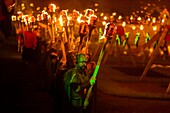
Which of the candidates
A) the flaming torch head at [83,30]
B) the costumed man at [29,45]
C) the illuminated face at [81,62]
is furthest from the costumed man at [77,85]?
the costumed man at [29,45]

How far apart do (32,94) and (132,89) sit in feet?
10.9

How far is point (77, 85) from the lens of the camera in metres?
7.23

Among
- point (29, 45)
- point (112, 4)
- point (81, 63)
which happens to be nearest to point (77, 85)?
point (81, 63)

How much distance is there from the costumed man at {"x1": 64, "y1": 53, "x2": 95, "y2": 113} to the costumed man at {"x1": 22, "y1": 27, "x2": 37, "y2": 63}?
407 inches

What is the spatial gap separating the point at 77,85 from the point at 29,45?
37.2 ft

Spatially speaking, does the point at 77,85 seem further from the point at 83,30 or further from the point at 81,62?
the point at 83,30

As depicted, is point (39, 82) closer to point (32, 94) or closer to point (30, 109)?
point (32, 94)

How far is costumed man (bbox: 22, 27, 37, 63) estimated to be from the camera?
1776 cm

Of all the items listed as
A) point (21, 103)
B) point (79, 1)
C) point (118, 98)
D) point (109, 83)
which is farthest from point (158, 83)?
point (79, 1)

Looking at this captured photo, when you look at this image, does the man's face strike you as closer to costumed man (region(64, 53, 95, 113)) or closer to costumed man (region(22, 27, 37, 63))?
costumed man (region(64, 53, 95, 113))

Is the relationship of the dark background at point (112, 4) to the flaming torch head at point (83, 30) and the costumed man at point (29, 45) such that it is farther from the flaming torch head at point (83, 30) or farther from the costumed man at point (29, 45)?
the flaming torch head at point (83, 30)

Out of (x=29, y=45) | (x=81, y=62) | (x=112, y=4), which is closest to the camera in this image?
(x=81, y=62)

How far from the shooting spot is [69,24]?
10984mm

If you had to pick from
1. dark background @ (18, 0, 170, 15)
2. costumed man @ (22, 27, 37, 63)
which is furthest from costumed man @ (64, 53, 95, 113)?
dark background @ (18, 0, 170, 15)
